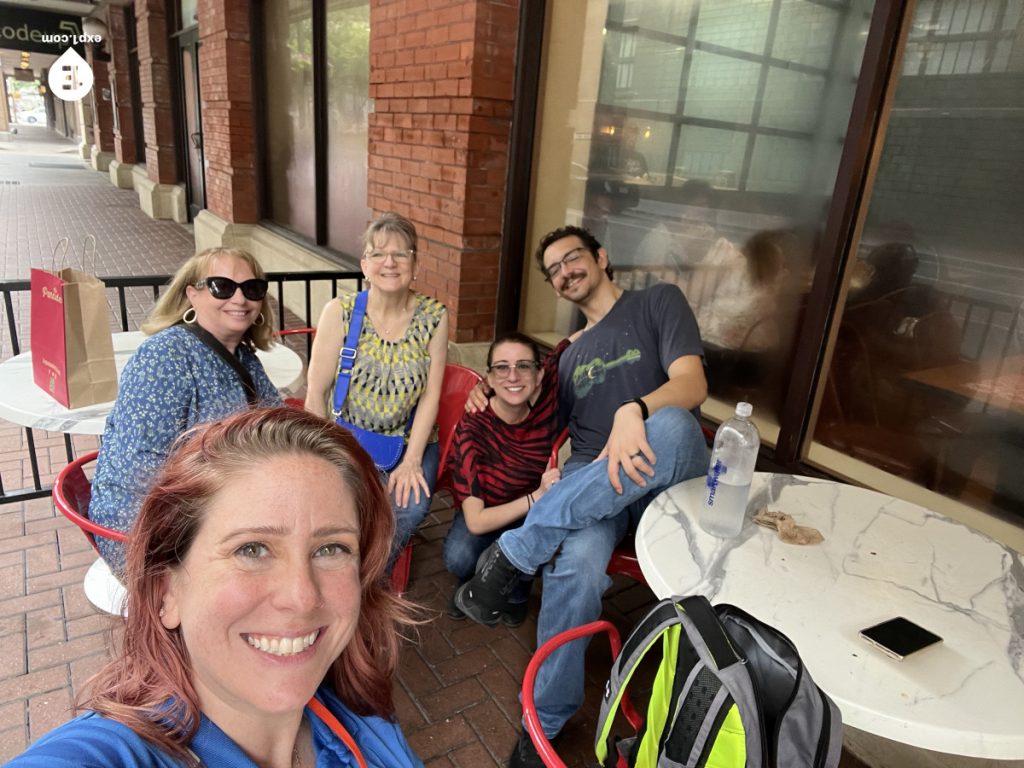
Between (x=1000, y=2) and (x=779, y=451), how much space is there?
1.69 m

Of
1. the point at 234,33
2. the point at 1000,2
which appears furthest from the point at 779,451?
the point at 234,33

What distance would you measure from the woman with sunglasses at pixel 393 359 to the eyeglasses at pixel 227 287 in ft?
1.71

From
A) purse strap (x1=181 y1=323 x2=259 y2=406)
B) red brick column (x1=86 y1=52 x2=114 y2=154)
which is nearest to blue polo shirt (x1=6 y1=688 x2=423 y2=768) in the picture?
purse strap (x1=181 y1=323 x2=259 y2=406)

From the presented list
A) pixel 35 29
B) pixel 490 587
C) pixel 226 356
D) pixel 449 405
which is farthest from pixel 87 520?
pixel 35 29

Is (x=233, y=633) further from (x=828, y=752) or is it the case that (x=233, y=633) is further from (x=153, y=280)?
(x=153, y=280)

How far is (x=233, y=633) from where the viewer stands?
859 millimetres

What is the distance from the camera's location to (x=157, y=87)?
11305 mm

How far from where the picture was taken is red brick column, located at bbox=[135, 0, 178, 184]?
11016 mm

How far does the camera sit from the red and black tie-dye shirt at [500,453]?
7.99ft

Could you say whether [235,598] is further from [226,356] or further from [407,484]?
[407,484]

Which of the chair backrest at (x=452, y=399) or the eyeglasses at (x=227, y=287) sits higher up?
→ the eyeglasses at (x=227, y=287)

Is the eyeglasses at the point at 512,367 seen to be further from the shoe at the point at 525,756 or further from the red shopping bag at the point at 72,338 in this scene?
the red shopping bag at the point at 72,338

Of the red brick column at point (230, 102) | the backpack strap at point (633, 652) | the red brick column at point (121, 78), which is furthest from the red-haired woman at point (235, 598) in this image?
the red brick column at point (121, 78)

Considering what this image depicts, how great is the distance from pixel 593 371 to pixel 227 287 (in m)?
1.33
